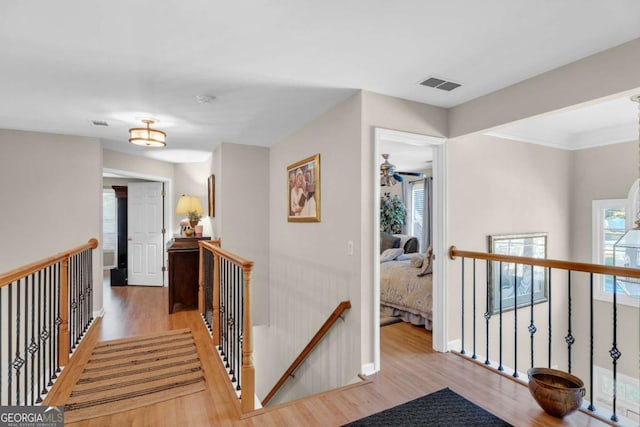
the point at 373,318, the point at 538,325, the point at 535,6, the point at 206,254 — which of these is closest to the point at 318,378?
the point at 373,318

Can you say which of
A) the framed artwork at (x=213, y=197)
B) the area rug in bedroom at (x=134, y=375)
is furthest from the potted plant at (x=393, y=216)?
the area rug in bedroom at (x=134, y=375)

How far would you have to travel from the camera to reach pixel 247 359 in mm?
2334

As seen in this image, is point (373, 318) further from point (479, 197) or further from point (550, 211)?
point (550, 211)

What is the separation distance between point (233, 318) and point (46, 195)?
324cm

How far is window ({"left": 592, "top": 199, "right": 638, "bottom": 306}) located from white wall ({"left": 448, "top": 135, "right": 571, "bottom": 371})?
0.99 feet

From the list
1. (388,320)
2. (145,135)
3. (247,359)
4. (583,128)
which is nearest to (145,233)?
(145,135)

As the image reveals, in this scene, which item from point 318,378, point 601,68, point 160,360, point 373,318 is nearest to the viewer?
point 601,68

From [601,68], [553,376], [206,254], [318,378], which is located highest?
[601,68]

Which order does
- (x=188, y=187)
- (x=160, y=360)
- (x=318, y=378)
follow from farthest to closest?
(x=188, y=187)
(x=318, y=378)
(x=160, y=360)

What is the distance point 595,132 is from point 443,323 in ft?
11.0

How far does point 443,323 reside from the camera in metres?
3.20

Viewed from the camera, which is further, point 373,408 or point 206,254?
point 206,254

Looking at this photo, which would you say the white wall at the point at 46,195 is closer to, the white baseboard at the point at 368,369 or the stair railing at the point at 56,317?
the stair railing at the point at 56,317

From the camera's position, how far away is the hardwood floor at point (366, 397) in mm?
2178
